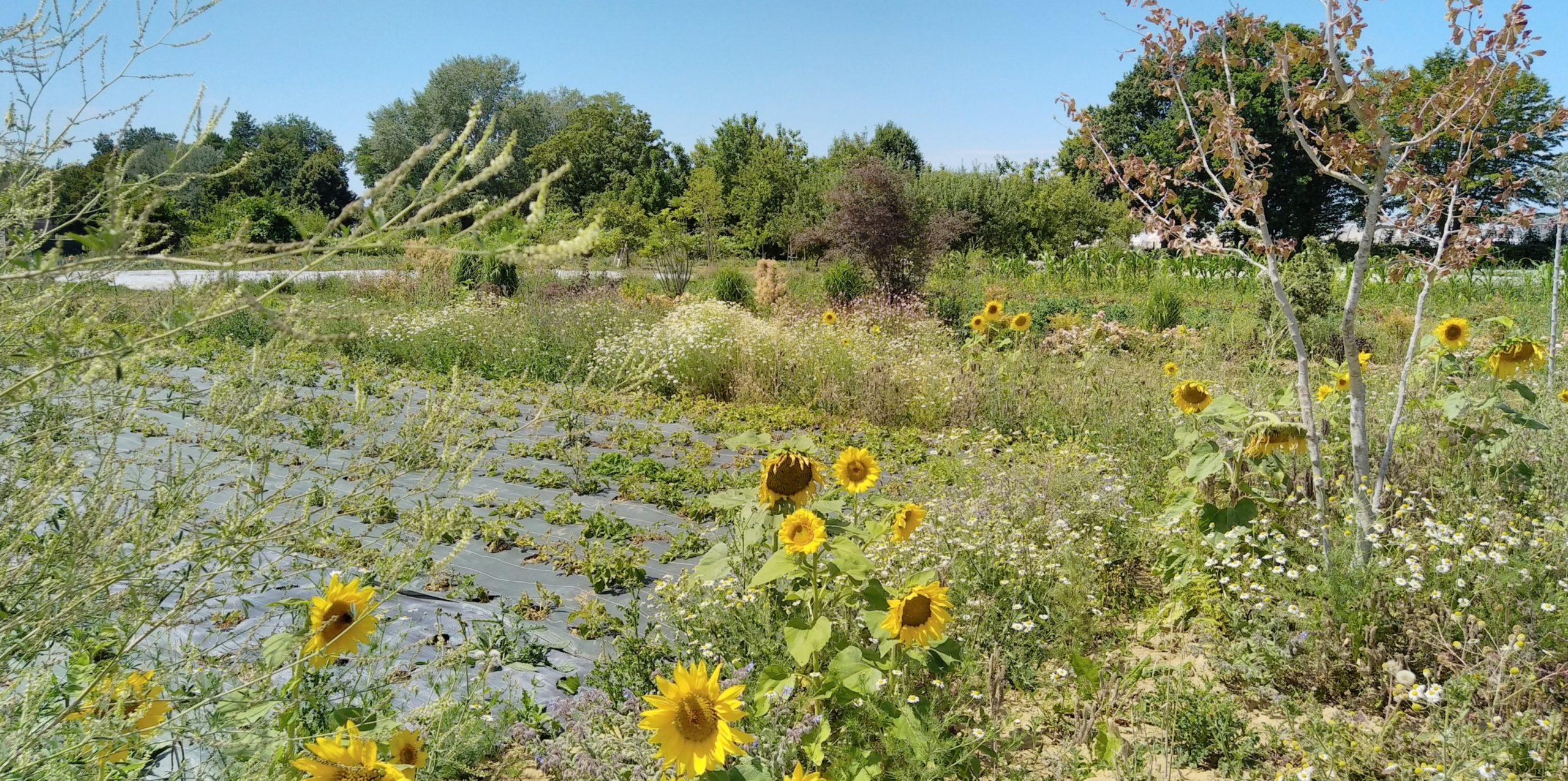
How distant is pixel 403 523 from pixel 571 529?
106 inches

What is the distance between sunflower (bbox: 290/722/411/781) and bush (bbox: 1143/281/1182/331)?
35.4 feet

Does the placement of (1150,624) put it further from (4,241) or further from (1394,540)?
(4,241)

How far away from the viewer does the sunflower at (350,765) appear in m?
1.27

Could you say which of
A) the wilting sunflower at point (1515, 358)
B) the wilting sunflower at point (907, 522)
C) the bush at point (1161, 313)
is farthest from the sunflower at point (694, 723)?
the bush at point (1161, 313)

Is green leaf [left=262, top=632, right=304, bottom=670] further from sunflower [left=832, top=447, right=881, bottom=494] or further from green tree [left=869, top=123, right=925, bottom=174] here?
green tree [left=869, top=123, right=925, bottom=174]

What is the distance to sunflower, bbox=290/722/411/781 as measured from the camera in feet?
4.17

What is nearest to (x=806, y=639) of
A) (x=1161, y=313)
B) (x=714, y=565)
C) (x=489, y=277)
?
(x=714, y=565)

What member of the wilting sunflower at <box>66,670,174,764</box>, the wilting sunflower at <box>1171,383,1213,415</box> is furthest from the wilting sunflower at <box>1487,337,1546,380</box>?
the wilting sunflower at <box>66,670,174,764</box>

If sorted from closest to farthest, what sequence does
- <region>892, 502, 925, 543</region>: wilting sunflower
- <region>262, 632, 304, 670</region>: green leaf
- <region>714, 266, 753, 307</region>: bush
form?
<region>262, 632, 304, 670</region>: green leaf
<region>892, 502, 925, 543</region>: wilting sunflower
<region>714, 266, 753, 307</region>: bush

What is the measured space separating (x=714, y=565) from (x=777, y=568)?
31cm

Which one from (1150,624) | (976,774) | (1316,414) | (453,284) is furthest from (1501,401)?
(453,284)

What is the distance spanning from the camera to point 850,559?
2.00 metres

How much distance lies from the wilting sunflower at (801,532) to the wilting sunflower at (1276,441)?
2.14 metres

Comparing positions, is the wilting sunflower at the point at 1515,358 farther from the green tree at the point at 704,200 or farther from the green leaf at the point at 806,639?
the green tree at the point at 704,200
